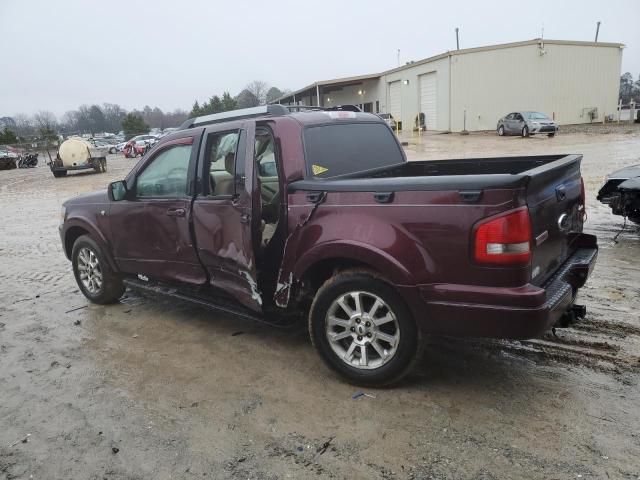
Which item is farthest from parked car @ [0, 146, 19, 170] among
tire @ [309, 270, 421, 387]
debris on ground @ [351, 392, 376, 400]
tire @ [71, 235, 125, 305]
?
debris on ground @ [351, 392, 376, 400]

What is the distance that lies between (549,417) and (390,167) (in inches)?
95.4

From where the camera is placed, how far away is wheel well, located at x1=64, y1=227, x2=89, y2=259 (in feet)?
18.8

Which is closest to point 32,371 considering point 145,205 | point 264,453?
point 145,205

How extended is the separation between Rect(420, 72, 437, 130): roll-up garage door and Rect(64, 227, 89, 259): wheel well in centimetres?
3152

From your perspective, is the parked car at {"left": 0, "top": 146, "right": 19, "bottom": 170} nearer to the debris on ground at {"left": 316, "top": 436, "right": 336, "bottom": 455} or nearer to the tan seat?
the tan seat

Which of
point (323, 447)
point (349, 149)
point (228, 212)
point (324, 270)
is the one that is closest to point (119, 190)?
point (228, 212)

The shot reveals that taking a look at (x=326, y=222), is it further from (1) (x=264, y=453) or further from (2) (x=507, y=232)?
(1) (x=264, y=453)

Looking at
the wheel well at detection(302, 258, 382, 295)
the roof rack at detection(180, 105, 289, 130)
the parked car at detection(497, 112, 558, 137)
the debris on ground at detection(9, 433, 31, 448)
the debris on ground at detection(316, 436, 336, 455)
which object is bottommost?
the debris on ground at detection(316, 436, 336, 455)

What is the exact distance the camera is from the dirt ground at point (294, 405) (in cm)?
277

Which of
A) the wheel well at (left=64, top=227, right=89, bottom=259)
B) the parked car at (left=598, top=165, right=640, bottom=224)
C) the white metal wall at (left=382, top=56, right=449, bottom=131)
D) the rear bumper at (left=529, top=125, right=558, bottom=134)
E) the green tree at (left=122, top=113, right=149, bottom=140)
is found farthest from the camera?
the green tree at (left=122, top=113, right=149, bottom=140)

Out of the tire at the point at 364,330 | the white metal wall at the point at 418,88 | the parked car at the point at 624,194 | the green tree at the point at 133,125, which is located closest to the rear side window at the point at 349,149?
the tire at the point at 364,330

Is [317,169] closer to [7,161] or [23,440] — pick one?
[23,440]

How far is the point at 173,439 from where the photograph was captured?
121 inches

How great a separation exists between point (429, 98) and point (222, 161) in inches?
1307
